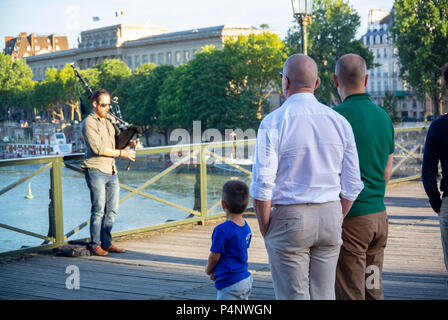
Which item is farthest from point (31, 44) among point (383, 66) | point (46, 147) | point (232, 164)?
point (232, 164)

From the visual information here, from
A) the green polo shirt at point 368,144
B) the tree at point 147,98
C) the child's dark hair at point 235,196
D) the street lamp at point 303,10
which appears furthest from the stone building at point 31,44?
the green polo shirt at point 368,144

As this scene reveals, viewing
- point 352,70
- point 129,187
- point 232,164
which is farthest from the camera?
point 232,164

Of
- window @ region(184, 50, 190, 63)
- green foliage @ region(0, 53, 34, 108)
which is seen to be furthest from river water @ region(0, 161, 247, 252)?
green foliage @ region(0, 53, 34, 108)

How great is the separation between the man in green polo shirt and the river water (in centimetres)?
420

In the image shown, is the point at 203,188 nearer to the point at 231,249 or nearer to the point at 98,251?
the point at 98,251

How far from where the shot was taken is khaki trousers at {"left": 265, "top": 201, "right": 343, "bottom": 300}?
3.96 metres

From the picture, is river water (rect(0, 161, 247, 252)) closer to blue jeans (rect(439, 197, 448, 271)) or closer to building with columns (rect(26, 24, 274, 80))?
blue jeans (rect(439, 197, 448, 271))

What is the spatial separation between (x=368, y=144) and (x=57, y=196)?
5.12 m

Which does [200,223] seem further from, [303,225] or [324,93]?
[324,93]

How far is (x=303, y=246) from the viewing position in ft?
13.0

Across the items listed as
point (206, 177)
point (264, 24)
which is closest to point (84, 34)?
point (264, 24)

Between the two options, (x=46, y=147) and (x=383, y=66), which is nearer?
(x=46, y=147)

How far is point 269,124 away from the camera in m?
3.98
